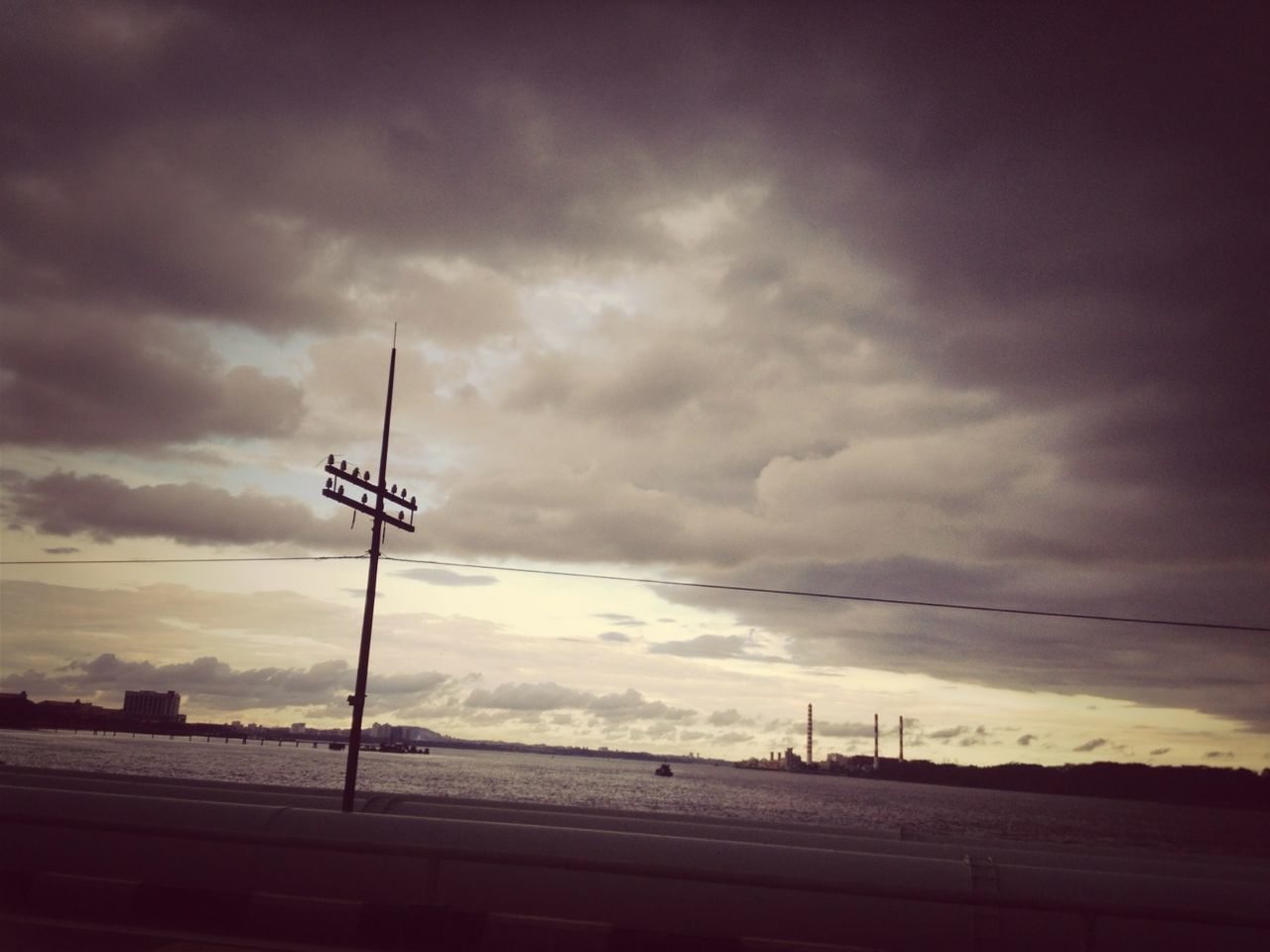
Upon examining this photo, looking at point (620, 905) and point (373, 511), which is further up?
point (373, 511)

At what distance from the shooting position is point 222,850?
1253 centimetres

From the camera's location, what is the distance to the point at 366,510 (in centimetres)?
2144

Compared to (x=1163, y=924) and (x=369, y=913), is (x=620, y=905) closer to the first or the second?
(x=369, y=913)

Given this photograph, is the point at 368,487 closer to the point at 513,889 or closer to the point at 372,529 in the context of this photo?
the point at 372,529

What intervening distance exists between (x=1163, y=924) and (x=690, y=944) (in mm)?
6245

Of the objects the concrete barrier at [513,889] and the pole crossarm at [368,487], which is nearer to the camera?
the concrete barrier at [513,889]

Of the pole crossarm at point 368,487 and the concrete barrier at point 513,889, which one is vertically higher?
the pole crossarm at point 368,487

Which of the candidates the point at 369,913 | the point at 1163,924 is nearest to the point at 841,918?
the point at 1163,924

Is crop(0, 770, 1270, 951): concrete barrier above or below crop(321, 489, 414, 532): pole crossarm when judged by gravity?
below

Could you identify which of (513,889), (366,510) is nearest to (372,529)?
(366,510)

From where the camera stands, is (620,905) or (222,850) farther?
(222,850)

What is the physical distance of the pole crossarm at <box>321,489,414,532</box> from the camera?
2073 centimetres

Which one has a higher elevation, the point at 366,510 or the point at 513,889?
the point at 366,510

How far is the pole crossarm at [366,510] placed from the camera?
68.0 feet
